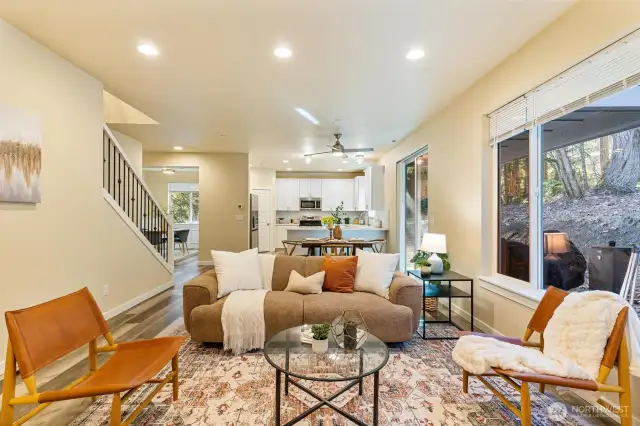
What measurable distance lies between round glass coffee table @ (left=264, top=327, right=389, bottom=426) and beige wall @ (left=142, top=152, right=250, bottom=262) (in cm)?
573

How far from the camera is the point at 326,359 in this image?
195 centimetres

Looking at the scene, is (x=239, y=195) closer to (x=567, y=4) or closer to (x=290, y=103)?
(x=290, y=103)

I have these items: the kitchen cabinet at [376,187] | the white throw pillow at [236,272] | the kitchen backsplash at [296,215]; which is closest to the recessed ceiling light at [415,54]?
the white throw pillow at [236,272]

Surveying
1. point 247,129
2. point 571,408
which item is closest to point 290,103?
point 247,129

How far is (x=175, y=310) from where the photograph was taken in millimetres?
4203

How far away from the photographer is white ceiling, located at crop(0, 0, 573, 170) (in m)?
2.31

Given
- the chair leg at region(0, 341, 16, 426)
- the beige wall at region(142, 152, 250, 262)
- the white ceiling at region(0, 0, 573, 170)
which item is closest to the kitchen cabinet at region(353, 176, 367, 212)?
the beige wall at region(142, 152, 250, 262)

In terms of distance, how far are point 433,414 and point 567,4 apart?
295 cm

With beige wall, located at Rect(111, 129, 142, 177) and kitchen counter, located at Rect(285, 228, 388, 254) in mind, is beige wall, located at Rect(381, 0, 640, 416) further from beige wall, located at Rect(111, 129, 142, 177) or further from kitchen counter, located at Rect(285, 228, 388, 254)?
beige wall, located at Rect(111, 129, 142, 177)

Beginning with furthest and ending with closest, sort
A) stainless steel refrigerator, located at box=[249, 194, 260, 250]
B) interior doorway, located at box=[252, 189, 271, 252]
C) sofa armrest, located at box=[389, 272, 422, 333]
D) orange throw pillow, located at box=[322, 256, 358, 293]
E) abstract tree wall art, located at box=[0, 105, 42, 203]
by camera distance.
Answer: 1. interior doorway, located at box=[252, 189, 271, 252]
2. stainless steel refrigerator, located at box=[249, 194, 260, 250]
3. orange throw pillow, located at box=[322, 256, 358, 293]
4. sofa armrest, located at box=[389, 272, 422, 333]
5. abstract tree wall art, located at box=[0, 105, 42, 203]

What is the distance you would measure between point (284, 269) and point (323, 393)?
1.60 meters

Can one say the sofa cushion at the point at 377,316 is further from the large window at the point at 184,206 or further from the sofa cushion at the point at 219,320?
the large window at the point at 184,206

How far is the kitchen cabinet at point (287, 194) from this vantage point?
10508 millimetres

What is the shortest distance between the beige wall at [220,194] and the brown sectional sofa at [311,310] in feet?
14.9
